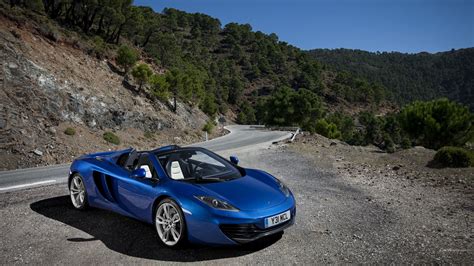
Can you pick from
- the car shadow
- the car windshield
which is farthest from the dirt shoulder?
the car windshield

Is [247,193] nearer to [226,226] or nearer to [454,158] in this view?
[226,226]

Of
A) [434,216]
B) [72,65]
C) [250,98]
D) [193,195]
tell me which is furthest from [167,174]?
[250,98]

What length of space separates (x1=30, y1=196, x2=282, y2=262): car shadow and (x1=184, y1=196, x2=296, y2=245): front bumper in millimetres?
306

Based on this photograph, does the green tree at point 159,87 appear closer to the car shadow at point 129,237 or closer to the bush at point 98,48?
the bush at point 98,48

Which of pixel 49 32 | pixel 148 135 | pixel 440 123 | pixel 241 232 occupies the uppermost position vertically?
pixel 49 32

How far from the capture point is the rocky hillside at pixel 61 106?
18.9 metres

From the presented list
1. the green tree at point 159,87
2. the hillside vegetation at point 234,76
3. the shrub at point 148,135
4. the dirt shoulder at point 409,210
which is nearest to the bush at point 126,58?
the hillside vegetation at point 234,76

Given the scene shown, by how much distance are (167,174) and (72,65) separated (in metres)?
26.2

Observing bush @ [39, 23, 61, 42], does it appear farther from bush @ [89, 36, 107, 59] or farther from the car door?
the car door

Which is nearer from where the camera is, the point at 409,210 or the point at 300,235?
the point at 300,235

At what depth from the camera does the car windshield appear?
18.1 feet

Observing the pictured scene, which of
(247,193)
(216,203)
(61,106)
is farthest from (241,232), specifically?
(61,106)

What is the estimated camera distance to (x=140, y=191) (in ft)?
17.6

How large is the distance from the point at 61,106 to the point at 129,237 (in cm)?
2071
